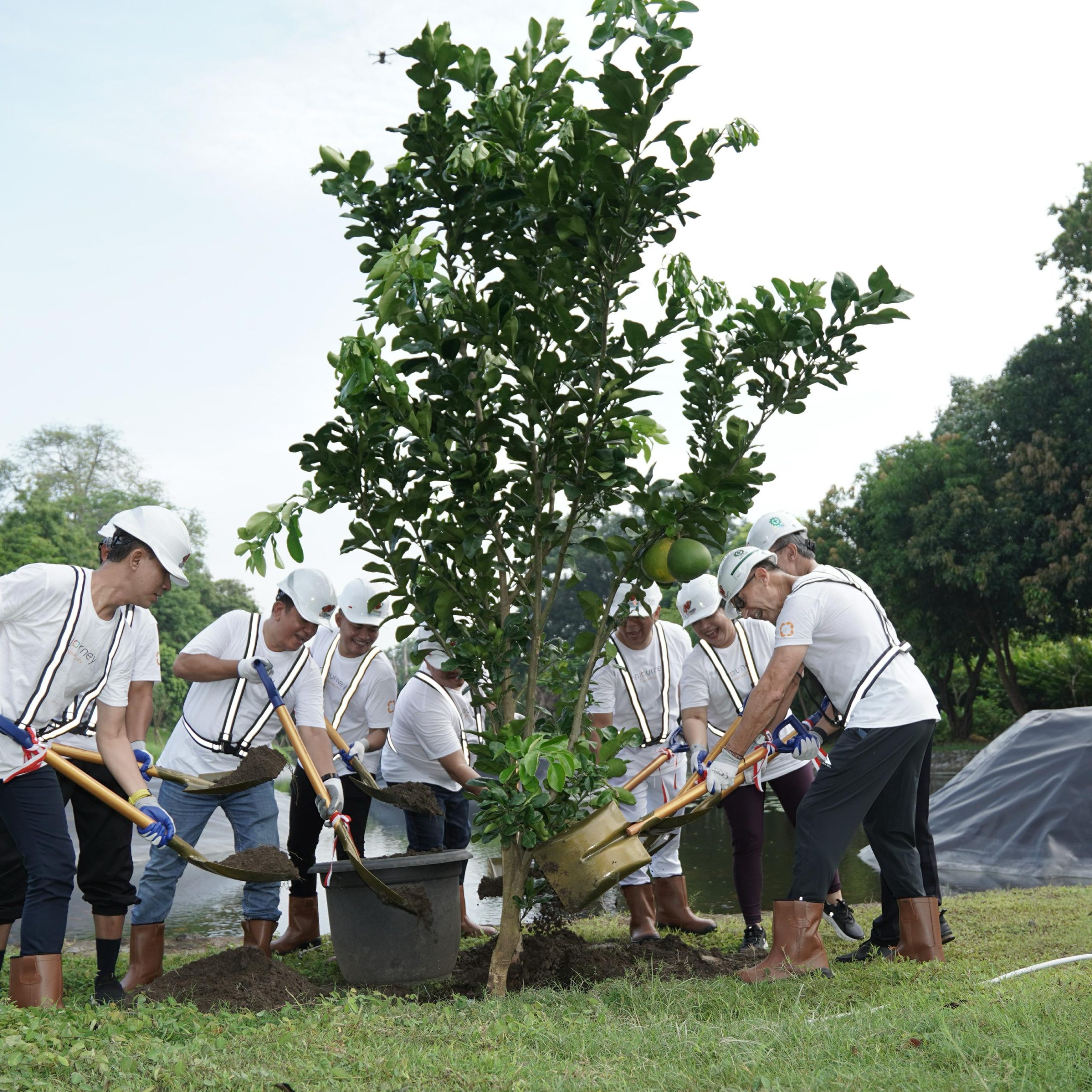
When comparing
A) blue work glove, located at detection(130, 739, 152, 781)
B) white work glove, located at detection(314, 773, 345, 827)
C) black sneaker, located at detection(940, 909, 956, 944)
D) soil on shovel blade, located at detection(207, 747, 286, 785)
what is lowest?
black sneaker, located at detection(940, 909, 956, 944)

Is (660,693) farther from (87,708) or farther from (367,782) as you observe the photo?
(87,708)

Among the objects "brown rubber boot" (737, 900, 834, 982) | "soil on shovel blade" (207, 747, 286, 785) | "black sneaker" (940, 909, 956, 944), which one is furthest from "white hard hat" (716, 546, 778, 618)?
"soil on shovel blade" (207, 747, 286, 785)

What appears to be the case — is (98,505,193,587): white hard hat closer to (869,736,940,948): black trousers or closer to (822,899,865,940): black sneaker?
(869,736,940,948): black trousers

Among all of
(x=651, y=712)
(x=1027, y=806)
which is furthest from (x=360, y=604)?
(x=1027, y=806)

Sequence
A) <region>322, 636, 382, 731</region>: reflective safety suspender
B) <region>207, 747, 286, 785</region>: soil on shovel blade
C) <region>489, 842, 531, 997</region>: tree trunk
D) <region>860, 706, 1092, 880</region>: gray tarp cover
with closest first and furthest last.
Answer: <region>489, 842, 531, 997</region>: tree trunk → <region>207, 747, 286, 785</region>: soil on shovel blade → <region>322, 636, 382, 731</region>: reflective safety suspender → <region>860, 706, 1092, 880</region>: gray tarp cover

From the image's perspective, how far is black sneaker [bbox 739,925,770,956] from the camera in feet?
17.2

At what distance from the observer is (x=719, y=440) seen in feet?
14.7

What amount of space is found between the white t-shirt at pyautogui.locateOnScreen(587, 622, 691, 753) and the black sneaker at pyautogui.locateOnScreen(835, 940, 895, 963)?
1.72 m

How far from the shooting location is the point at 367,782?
5906mm

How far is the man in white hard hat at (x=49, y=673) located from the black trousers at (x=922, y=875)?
3439mm

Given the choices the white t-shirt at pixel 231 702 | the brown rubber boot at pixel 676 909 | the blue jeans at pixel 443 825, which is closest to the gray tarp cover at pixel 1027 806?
the brown rubber boot at pixel 676 909

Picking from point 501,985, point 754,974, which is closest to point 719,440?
point 754,974

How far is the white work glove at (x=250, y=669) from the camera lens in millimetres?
5172

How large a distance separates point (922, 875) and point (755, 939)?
3.21 feet
